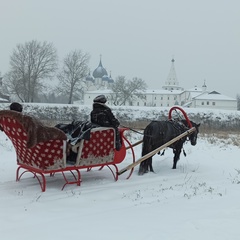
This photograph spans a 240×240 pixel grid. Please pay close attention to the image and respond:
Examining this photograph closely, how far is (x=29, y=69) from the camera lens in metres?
51.2

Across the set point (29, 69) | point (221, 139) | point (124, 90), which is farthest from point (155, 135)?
point (124, 90)

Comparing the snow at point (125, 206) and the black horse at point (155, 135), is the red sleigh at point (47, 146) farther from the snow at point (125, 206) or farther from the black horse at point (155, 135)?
the black horse at point (155, 135)

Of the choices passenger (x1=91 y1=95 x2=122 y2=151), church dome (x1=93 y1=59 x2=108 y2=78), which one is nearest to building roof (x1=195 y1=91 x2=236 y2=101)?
church dome (x1=93 y1=59 x2=108 y2=78)

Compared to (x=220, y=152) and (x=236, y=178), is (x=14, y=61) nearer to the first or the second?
(x=220, y=152)

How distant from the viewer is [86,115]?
110 ft

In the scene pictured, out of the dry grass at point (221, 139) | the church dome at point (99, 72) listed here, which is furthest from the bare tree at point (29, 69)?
→ the church dome at point (99, 72)

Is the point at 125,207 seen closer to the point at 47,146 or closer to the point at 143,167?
the point at 47,146

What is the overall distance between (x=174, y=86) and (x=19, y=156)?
113 metres

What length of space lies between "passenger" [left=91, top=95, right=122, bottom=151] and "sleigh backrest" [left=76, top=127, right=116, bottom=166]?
0.09m

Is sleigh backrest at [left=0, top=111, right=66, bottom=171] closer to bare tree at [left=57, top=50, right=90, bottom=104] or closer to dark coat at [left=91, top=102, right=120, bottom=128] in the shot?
dark coat at [left=91, top=102, right=120, bottom=128]

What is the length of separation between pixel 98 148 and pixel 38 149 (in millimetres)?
1228

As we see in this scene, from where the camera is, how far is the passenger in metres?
6.70

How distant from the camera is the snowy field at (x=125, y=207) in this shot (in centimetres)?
401

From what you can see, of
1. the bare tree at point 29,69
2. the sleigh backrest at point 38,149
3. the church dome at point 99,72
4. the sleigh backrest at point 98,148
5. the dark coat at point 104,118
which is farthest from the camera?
the church dome at point 99,72
